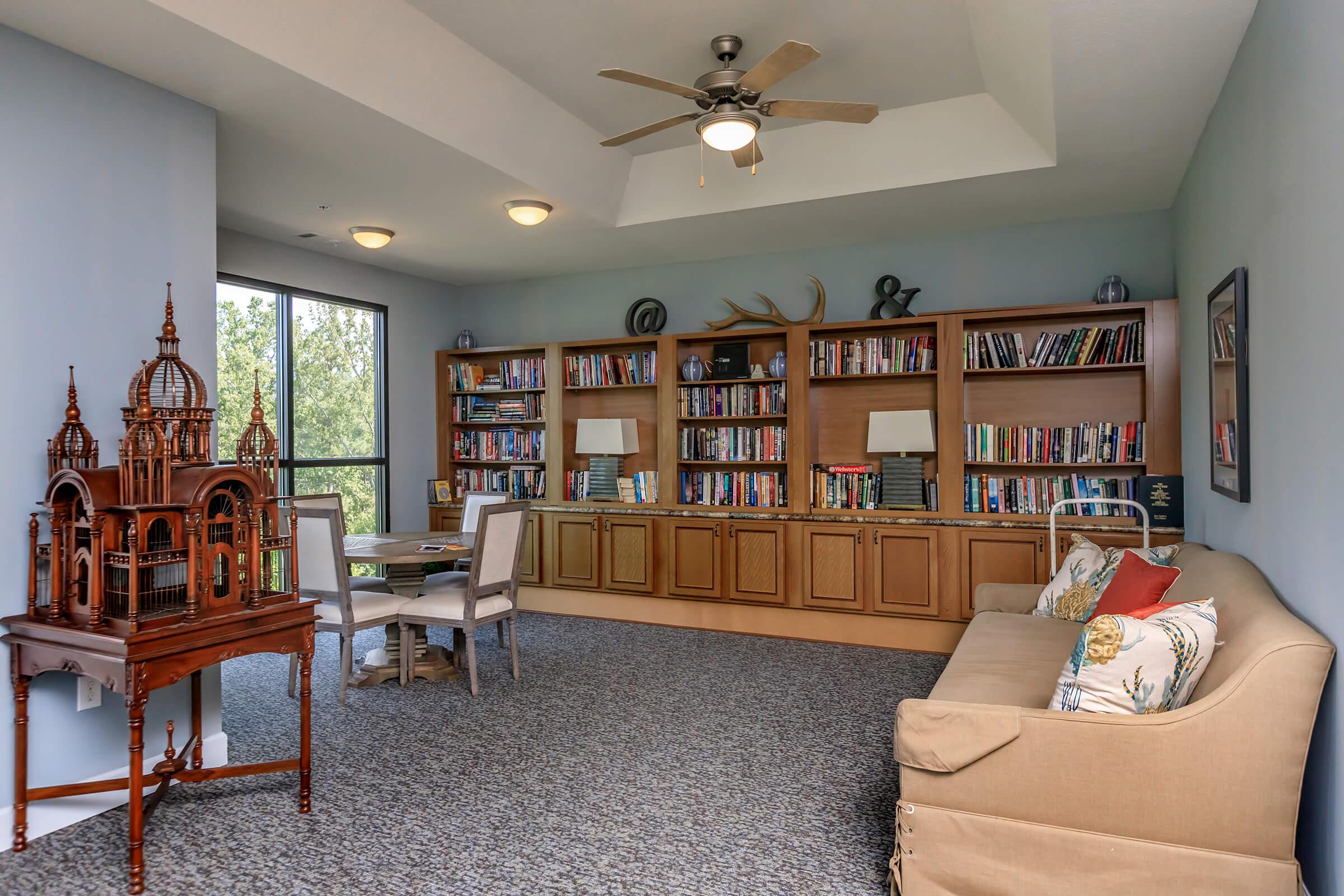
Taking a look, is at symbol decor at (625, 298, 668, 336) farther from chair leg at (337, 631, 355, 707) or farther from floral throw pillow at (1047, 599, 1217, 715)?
floral throw pillow at (1047, 599, 1217, 715)

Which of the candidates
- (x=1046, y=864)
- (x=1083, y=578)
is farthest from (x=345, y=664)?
(x=1083, y=578)

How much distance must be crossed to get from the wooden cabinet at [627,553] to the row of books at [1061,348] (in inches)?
102

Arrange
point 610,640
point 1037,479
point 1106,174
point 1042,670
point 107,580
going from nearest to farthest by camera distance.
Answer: point 107,580
point 1042,670
point 1106,174
point 1037,479
point 610,640

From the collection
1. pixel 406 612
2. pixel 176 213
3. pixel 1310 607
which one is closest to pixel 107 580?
pixel 176 213

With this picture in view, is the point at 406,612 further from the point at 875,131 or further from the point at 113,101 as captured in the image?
the point at 875,131

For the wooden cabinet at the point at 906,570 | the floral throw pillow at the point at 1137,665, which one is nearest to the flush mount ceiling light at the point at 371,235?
the wooden cabinet at the point at 906,570

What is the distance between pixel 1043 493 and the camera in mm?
4930

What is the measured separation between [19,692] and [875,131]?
4.64 meters

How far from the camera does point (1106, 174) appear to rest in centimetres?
420

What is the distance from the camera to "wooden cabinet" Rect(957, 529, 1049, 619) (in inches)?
188

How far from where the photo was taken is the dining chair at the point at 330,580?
4.06m

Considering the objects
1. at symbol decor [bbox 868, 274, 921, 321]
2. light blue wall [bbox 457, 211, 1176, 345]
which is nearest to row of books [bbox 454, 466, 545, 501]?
light blue wall [bbox 457, 211, 1176, 345]

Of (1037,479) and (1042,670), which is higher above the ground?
(1037,479)

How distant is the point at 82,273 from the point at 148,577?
118cm
